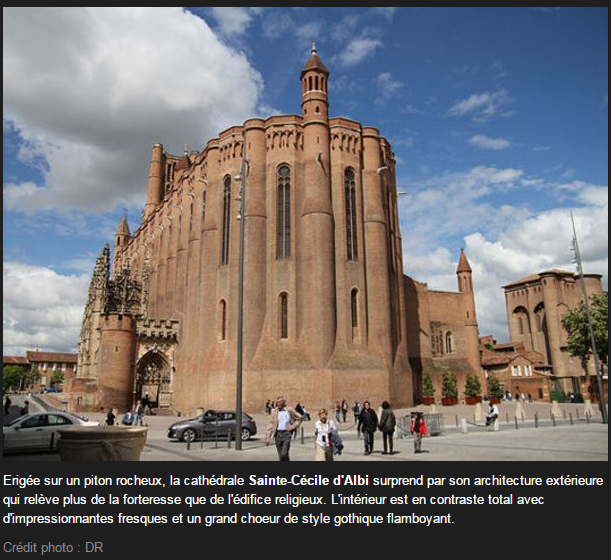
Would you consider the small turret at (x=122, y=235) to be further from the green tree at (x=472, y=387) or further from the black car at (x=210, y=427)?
the black car at (x=210, y=427)

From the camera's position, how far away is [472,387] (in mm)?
49219

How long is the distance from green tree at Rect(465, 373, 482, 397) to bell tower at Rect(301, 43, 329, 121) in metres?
28.1

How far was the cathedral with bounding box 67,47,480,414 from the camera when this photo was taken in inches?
1372

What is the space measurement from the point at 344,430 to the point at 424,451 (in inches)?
383

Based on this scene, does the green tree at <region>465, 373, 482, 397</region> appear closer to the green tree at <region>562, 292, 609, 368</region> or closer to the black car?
the green tree at <region>562, 292, 609, 368</region>

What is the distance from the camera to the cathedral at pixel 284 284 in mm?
34844

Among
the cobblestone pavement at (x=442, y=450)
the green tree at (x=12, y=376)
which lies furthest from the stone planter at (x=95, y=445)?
the green tree at (x=12, y=376)

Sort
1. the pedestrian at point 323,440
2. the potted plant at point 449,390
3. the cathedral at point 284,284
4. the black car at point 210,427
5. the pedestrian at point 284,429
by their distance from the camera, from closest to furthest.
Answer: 1. the pedestrian at point 323,440
2. the pedestrian at point 284,429
3. the black car at point 210,427
4. the cathedral at point 284,284
5. the potted plant at point 449,390

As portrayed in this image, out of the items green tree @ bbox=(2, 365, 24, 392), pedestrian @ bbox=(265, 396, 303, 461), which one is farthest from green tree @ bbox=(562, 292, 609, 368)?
green tree @ bbox=(2, 365, 24, 392)

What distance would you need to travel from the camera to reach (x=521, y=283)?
82.8 metres

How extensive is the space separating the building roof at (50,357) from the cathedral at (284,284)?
309 feet

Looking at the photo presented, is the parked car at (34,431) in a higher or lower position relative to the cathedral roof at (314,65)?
lower
